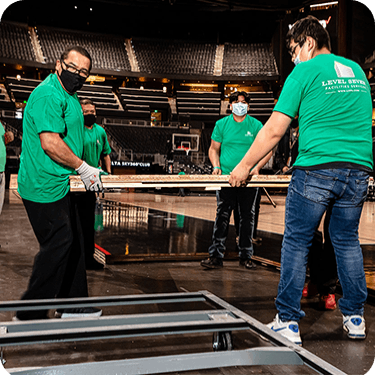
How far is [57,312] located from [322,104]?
5.95 feet

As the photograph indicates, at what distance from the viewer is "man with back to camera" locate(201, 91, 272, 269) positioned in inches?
138

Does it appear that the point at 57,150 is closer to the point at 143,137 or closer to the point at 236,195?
the point at 236,195

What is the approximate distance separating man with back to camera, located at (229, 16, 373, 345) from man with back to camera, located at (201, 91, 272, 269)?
1.64 m

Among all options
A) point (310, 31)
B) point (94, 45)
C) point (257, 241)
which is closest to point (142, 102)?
point (94, 45)

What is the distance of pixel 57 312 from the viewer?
2209 mm

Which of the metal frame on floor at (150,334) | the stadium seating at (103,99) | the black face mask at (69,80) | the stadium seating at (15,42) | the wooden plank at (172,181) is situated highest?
the stadium seating at (15,42)

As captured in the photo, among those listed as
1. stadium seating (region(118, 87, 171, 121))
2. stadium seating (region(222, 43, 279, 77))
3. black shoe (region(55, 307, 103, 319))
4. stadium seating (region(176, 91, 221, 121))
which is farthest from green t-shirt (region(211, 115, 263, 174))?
stadium seating (region(222, 43, 279, 77))

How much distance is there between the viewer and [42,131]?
6.29ft

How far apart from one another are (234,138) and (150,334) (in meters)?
2.50

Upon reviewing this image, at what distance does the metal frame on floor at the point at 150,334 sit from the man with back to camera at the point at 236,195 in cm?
180

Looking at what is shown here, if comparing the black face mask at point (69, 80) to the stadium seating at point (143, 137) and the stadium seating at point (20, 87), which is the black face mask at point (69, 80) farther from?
the stadium seating at point (20, 87)

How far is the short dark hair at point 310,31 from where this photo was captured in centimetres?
182

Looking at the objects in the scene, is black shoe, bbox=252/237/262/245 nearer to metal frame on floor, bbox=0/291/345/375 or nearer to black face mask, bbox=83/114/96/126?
black face mask, bbox=83/114/96/126

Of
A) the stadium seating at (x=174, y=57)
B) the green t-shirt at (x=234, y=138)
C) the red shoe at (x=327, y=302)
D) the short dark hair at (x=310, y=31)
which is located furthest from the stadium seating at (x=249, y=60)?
the short dark hair at (x=310, y=31)
